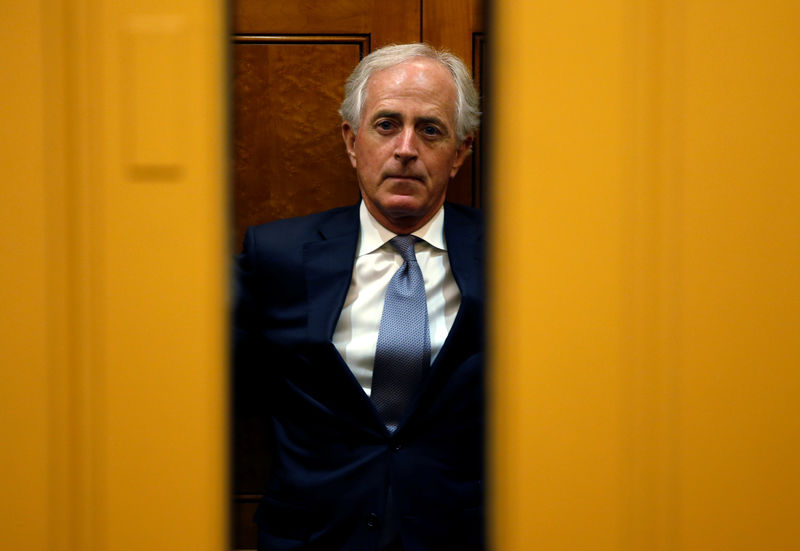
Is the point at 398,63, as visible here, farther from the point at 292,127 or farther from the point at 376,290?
the point at 376,290

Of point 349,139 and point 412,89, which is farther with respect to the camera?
point 349,139

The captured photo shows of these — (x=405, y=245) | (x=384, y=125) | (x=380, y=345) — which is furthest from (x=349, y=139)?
(x=380, y=345)

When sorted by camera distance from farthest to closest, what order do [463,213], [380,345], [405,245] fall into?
[463,213] < [405,245] < [380,345]

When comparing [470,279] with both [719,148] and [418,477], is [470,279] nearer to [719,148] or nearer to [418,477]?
[418,477]

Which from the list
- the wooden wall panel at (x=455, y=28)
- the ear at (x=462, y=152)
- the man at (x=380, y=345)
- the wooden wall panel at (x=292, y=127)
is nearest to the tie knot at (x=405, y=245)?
the man at (x=380, y=345)

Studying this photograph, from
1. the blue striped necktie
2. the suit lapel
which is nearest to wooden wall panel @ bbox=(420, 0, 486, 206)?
the suit lapel

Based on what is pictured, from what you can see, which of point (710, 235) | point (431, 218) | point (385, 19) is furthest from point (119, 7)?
point (385, 19)

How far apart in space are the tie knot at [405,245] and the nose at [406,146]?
19 centimetres

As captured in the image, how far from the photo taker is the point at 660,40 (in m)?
0.62

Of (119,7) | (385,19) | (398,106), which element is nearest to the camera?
(119,7)

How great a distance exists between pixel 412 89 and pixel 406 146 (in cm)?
15

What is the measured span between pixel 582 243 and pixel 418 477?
3.03ft

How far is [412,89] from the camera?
1.57 meters

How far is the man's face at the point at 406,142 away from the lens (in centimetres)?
155
